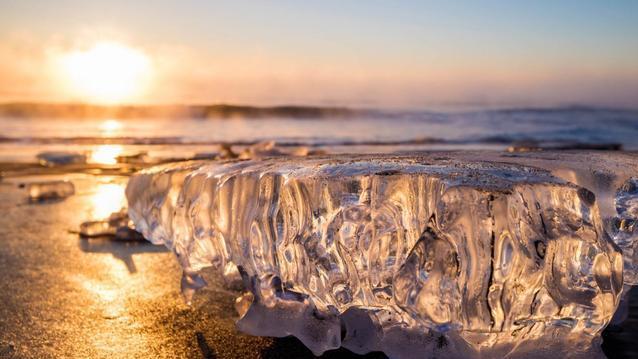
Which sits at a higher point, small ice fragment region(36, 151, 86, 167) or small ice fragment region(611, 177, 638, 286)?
small ice fragment region(611, 177, 638, 286)

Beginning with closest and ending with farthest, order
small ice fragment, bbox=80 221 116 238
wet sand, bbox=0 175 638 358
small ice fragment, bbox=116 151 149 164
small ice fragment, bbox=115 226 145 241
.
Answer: wet sand, bbox=0 175 638 358
small ice fragment, bbox=115 226 145 241
small ice fragment, bbox=80 221 116 238
small ice fragment, bbox=116 151 149 164

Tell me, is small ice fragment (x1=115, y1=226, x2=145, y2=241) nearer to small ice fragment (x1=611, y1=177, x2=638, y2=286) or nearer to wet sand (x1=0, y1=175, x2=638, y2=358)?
wet sand (x1=0, y1=175, x2=638, y2=358)

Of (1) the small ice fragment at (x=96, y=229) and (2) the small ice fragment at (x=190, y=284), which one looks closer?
(2) the small ice fragment at (x=190, y=284)

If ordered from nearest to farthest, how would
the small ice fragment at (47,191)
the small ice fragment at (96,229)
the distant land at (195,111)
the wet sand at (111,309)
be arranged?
the wet sand at (111,309), the small ice fragment at (96,229), the small ice fragment at (47,191), the distant land at (195,111)

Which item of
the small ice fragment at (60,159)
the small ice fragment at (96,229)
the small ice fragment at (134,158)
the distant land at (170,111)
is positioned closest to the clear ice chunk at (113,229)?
the small ice fragment at (96,229)

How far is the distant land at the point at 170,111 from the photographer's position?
20.6 meters

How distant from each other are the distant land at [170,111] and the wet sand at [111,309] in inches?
673

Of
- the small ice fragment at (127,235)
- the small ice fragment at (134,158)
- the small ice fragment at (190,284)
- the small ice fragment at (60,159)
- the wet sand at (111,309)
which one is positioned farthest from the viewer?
the small ice fragment at (134,158)

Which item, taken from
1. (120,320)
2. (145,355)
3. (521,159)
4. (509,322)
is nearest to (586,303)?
(509,322)

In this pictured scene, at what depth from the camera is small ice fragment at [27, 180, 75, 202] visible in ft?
15.9

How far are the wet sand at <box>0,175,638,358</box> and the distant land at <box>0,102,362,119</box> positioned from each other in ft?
56.1

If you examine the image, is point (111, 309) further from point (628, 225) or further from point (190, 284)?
point (628, 225)

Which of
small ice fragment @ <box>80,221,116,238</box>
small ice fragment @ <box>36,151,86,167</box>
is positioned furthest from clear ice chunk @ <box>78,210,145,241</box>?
small ice fragment @ <box>36,151,86,167</box>

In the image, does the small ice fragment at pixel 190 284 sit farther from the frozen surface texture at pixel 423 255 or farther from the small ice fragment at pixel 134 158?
the small ice fragment at pixel 134 158
